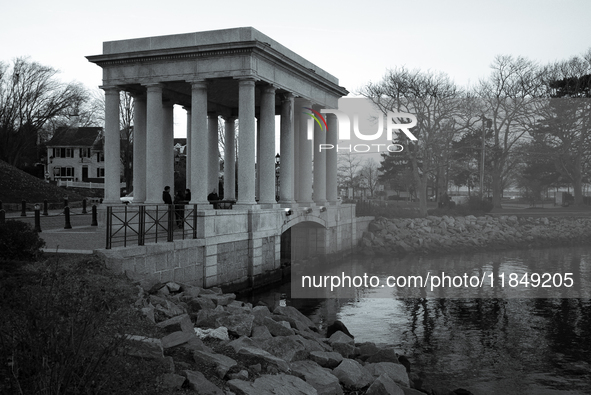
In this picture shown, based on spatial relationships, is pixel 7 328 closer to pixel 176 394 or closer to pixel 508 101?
pixel 176 394

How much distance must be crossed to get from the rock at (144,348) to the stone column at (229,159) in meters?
24.9

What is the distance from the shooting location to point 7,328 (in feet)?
20.6

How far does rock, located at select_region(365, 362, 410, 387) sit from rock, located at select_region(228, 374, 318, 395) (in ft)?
8.11

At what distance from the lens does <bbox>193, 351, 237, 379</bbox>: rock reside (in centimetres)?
861

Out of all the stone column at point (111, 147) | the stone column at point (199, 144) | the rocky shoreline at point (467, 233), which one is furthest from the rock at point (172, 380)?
the rocky shoreline at point (467, 233)

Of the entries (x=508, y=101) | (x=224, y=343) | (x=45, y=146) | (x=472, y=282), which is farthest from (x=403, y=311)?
(x=45, y=146)

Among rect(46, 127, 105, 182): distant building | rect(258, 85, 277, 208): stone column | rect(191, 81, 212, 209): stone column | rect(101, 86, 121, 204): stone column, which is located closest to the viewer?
rect(191, 81, 212, 209): stone column

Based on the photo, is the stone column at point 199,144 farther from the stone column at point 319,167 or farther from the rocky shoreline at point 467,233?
the rocky shoreline at point 467,233

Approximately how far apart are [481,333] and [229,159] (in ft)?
62.7

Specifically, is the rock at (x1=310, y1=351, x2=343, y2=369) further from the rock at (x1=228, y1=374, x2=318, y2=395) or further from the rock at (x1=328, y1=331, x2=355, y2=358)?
the rock at (x1=228, y1=374, x2=318, y2=395)

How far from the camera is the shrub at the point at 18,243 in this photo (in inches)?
491

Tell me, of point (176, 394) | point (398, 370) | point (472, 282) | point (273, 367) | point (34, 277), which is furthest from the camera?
point (472, 282)

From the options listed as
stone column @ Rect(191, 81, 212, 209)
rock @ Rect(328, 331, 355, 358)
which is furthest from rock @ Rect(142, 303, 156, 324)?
stone column @ Rect(191, 81, 212, 209)

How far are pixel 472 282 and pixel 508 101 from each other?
A: 85.7 feet
